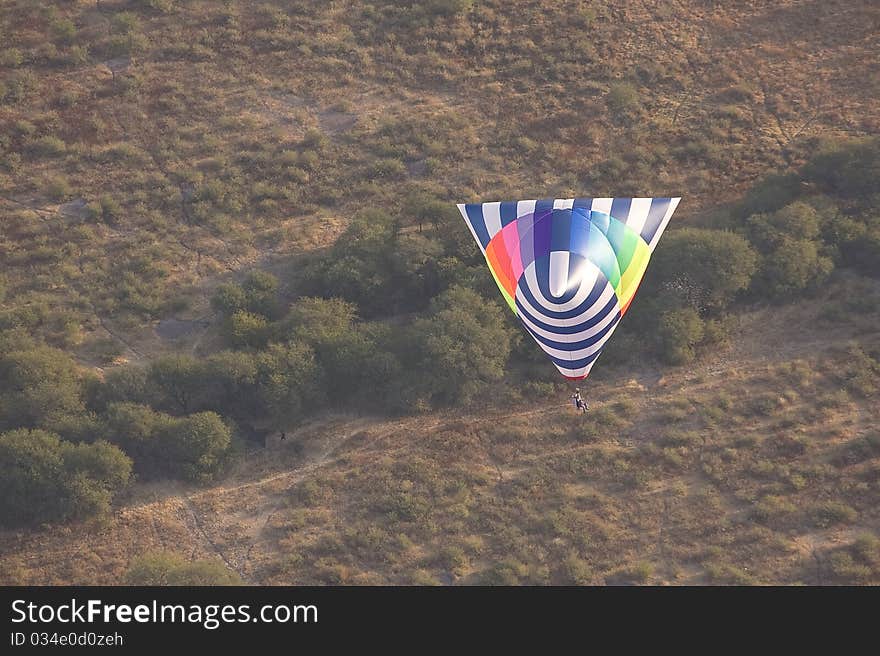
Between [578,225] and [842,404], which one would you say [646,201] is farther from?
[842,404]

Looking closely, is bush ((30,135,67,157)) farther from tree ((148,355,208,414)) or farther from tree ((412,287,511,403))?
tree ((412,287,511,403))

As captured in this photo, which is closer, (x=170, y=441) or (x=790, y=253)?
(x=170, y=441)

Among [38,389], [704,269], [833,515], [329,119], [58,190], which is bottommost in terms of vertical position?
[833,515]

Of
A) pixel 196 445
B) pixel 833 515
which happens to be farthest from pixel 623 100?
pixel 196 445

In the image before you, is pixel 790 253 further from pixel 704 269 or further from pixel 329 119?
pixel 329 119

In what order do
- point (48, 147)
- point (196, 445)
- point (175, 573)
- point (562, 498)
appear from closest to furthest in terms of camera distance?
point (175, 573), point (562, 498), point (196, 445), point (48, 147)

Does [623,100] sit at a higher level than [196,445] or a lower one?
higher
